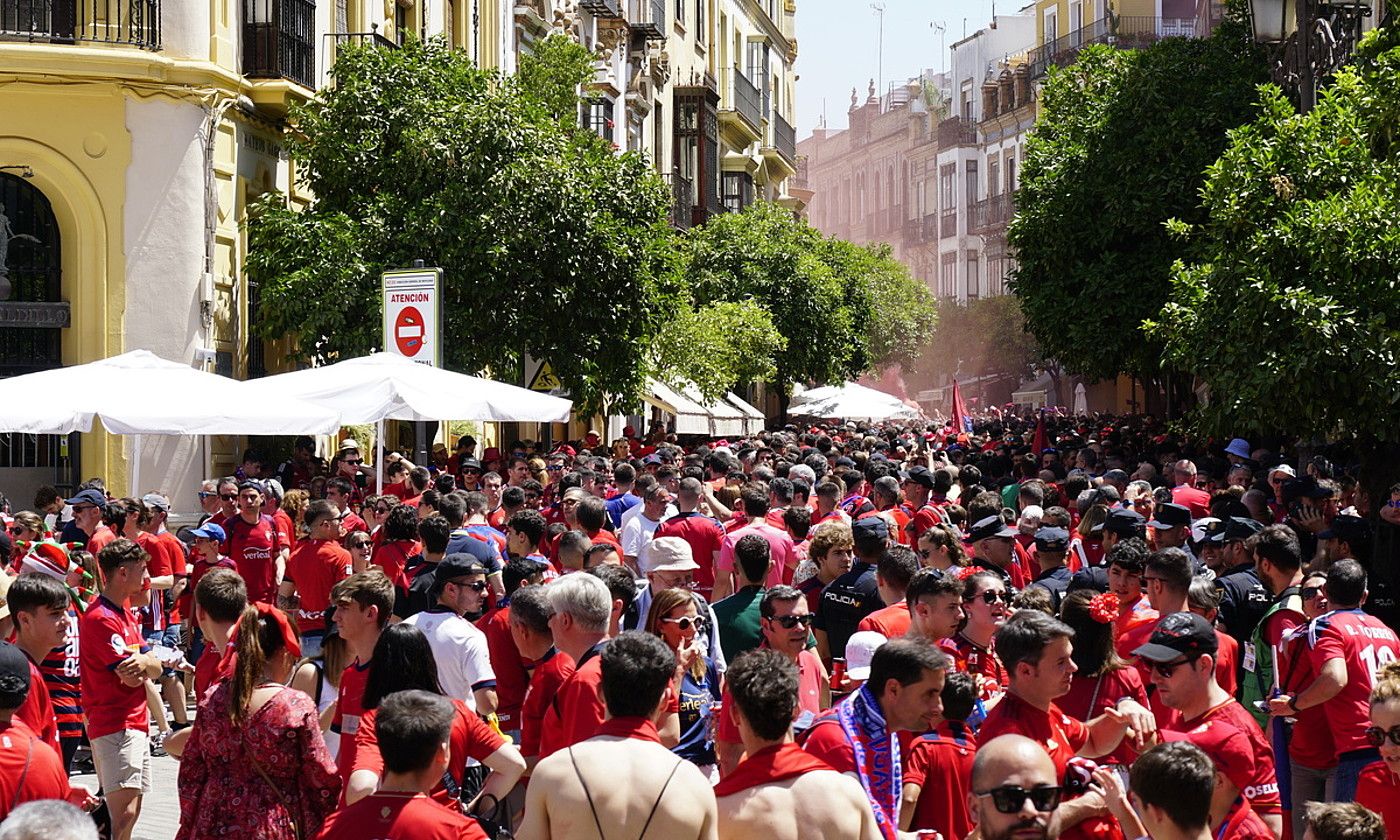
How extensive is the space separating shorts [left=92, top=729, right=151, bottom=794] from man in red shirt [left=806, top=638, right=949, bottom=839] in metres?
3.71

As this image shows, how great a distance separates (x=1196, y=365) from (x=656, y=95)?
3056 centimetres

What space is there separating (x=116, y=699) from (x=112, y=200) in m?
13.3

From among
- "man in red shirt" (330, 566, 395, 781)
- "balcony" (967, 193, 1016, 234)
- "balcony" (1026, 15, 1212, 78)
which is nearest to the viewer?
"man in red shirt" (330, 566, 395, 781)

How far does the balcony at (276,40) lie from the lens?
21.5 metres

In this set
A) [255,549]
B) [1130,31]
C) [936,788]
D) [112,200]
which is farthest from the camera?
[1130,31]

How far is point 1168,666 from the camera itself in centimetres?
566

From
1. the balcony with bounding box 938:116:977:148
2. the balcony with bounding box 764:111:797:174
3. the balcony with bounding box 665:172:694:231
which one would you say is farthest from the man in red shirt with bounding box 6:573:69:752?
the balcony with bounding box 938:116:977:148

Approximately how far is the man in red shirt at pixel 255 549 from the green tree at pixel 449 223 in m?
8.55

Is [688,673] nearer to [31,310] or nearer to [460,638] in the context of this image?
[460,638]

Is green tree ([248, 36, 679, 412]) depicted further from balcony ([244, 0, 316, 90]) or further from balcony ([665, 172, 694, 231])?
balcony ([665, 172, 694, 231])

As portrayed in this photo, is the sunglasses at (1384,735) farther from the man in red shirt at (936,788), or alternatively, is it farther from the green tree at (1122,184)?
the green tree at (1122,184)

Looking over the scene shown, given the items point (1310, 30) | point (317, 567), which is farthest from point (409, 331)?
point (1310, 30)

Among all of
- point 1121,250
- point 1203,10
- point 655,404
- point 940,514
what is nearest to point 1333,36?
point 940,514

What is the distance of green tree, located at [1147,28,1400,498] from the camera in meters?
13.5
